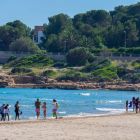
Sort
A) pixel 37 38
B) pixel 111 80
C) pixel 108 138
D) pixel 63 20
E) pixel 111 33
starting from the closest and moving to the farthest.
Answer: pixel 108 138 → pixel 111 80 → pixel 111 33 → pixel 63 20 → pixel 37 38

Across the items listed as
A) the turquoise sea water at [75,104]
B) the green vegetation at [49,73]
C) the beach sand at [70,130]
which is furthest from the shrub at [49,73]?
the beach sand at [70,130]

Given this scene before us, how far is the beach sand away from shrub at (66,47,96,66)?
50608 mm

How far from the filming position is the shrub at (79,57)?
229ft

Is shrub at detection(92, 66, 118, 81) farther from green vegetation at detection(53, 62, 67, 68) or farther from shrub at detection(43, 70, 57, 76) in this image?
green vegetation at detection(53, 62, 67, 68)

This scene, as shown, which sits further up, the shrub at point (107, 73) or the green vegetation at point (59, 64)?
the green vegetation at point (59, 64)

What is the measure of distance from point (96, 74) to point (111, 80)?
3.06 meters

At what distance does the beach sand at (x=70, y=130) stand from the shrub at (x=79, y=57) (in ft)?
166

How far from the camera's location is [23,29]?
317 ft

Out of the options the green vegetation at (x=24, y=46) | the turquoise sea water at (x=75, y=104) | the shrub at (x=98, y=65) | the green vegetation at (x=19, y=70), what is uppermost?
the green vegetation at (x=24, y=46)

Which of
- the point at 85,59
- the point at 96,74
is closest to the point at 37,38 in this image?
the point at 85,59

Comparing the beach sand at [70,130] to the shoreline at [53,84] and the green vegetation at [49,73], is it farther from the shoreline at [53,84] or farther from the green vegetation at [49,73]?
the green vegetation at [49,73]

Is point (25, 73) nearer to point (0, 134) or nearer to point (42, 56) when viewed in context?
point (42, 56)

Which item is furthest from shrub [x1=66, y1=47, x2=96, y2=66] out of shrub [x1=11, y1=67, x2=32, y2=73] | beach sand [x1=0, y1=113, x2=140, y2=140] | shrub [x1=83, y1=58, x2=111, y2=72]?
beach sand [x1=0, y1=113, x2=140, y2=140]

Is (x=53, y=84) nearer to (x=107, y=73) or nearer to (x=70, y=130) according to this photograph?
(x=107, y=73)
